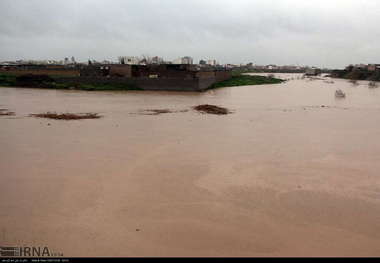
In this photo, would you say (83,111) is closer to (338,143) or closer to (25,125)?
(25,125)

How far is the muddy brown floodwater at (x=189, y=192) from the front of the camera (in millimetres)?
3754

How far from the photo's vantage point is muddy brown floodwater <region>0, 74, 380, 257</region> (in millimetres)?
3754

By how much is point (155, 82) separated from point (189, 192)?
21.7m

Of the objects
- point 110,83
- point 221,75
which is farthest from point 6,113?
point 221,75

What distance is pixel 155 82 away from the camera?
26.2 meters

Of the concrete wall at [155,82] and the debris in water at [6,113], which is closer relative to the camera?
the debris in water at [6,113]

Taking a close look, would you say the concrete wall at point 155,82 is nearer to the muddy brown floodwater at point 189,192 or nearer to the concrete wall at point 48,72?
the concrete wall at point 48,72

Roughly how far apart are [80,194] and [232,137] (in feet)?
16.7

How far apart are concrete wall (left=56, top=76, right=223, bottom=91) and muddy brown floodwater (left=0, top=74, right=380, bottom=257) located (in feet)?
51.3

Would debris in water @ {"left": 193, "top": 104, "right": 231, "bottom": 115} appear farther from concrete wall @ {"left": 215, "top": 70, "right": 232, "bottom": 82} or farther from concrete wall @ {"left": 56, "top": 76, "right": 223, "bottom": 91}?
concrete wall @ {"left": 215, "top": 70, "right": 232, "bottom": 82}

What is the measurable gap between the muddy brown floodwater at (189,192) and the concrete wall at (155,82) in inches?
615

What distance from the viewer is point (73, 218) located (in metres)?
4.23

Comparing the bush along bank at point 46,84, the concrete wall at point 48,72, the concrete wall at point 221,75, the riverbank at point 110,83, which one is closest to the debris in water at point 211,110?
the riverbank at point 110,83

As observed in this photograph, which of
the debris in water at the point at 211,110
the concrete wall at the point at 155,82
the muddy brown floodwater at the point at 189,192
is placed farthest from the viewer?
the concrete wall at the point at 155,82
